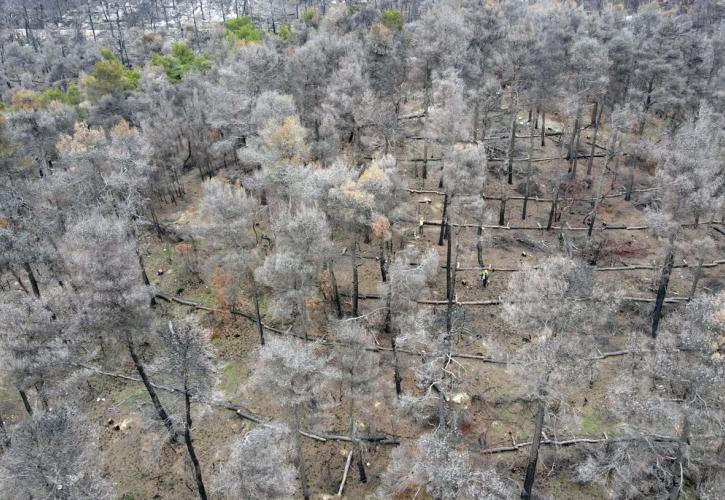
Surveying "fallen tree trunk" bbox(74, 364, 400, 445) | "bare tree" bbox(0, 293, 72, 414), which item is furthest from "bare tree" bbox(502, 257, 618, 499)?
"bare tree" bbox(0, 293, 72, 414)

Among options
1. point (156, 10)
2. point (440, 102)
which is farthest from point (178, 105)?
point (156, 10)

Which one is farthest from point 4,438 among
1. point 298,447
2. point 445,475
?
point 445,475

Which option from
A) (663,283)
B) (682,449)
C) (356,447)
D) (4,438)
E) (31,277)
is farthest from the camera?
(31,277)

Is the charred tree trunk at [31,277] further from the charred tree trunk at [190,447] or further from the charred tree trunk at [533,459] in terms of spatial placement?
the charred tree trunk at [533,459]

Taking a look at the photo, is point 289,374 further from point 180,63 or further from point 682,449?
point 180,63

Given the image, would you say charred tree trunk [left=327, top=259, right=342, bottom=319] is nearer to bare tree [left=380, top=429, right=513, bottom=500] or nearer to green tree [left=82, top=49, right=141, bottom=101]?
bare tree [left=380, top=429, right=513, bottom=500]

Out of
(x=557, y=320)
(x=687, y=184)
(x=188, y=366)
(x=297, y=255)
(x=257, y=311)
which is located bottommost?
(x=257, y=311)

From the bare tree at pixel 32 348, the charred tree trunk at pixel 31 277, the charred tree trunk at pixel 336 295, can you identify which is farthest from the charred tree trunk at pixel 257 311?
the charred tree trunk at pixel 31 277
